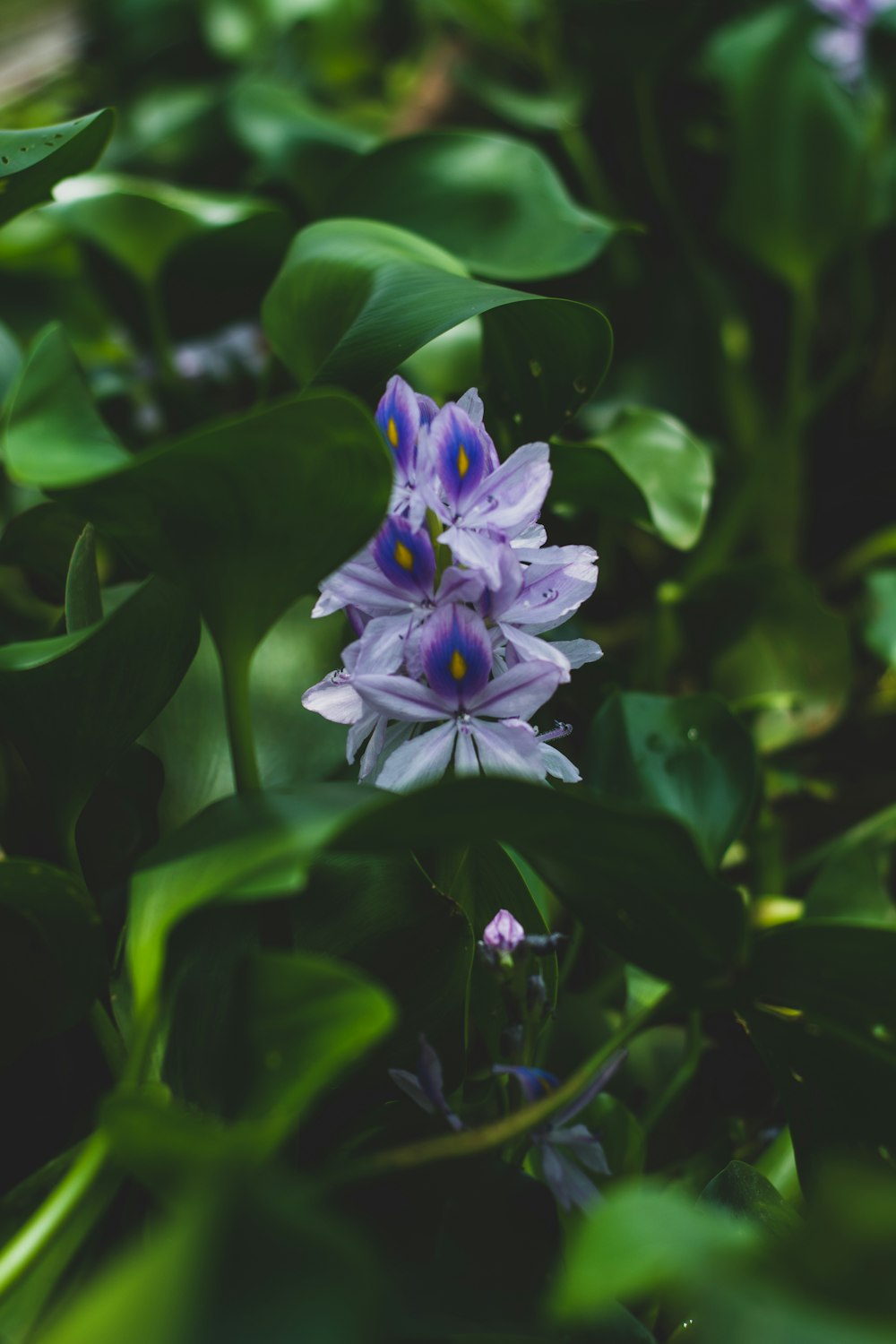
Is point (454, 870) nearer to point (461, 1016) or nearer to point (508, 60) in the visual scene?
point (461, 1016)

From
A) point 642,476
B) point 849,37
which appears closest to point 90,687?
point 642,476

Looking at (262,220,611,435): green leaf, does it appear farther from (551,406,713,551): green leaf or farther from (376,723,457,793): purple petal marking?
(376,723,457,793): purple petal marking

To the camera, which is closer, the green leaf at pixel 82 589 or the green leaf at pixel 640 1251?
the green leaf at pixel 640 1251

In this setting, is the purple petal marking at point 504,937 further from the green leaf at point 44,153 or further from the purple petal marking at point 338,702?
the green leaf at point 44,153

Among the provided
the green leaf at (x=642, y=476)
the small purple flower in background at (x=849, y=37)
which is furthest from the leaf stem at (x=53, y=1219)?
the small purple flower in background at (x=849, y=37)

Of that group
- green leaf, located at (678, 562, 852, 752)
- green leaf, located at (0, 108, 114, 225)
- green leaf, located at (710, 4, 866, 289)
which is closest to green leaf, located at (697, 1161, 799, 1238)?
green leaf, located at (678, 562, 852, 752)
